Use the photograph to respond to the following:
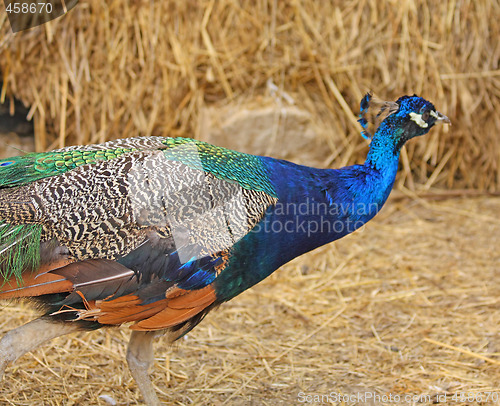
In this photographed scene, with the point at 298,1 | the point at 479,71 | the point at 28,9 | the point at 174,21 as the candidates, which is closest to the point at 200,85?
the point at 174,21

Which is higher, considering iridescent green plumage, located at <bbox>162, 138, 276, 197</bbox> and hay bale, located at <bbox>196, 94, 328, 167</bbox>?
iridescent green plumage, located at <bbox>162, 138, 276, 197</bbox>

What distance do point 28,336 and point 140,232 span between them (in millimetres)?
554

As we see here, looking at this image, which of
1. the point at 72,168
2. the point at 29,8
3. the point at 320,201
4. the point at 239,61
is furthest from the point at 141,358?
the point at 29,8

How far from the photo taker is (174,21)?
421 cm

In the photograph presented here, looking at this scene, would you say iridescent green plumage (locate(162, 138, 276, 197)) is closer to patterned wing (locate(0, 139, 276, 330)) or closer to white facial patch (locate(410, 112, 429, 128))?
patterned wing (locate(0, 139, 276, 330))

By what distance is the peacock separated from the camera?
6.67 feet

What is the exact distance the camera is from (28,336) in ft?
6.90

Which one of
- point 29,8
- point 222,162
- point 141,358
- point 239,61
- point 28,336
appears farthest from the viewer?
point 239,61

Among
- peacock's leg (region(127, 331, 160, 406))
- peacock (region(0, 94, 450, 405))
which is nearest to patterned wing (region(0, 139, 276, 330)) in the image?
peacock (region(0, 94, 450, 405))

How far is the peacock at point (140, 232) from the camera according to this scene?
2.03 meters

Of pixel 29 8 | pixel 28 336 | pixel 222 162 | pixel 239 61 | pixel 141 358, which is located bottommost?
pixel 141 358

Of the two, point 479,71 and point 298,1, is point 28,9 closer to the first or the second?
point 298,1

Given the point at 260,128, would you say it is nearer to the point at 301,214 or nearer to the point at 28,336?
the point at 301,214

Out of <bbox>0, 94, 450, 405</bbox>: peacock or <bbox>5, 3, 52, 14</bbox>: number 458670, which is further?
<bbox>5, 3, 52, 14</bbox>: number 458670
